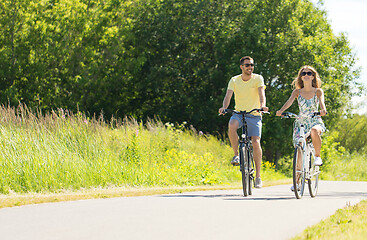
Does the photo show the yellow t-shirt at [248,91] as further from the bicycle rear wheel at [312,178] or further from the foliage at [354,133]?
the foliage at [354,133]

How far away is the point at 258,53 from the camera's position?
25391mm

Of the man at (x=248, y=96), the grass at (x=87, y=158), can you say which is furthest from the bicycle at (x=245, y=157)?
the grass at (x=87, y=158)

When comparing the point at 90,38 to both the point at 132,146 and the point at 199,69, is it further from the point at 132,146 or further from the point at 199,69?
the point at 132,146

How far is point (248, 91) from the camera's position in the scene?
9586mm

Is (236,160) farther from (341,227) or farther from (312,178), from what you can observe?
(341,227)

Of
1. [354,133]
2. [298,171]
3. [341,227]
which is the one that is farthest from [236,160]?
[354,133]

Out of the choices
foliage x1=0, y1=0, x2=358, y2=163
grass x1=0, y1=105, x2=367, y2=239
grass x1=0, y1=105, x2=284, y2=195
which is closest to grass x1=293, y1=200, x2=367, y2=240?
grass x1=0, y1=105, x2=367, y2=239

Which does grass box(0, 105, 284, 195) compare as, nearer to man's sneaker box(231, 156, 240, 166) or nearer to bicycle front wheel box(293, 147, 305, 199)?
man's sneaker box(231, 156, 240, 166)

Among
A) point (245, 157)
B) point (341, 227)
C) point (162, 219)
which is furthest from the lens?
point (245, 157)

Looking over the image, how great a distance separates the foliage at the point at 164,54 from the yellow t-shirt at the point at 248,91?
1518cm

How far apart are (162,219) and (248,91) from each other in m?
3.85

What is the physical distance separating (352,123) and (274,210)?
1525 inches

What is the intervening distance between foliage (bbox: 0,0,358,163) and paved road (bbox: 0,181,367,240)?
56.3 ft

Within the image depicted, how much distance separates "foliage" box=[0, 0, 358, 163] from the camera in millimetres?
25531
